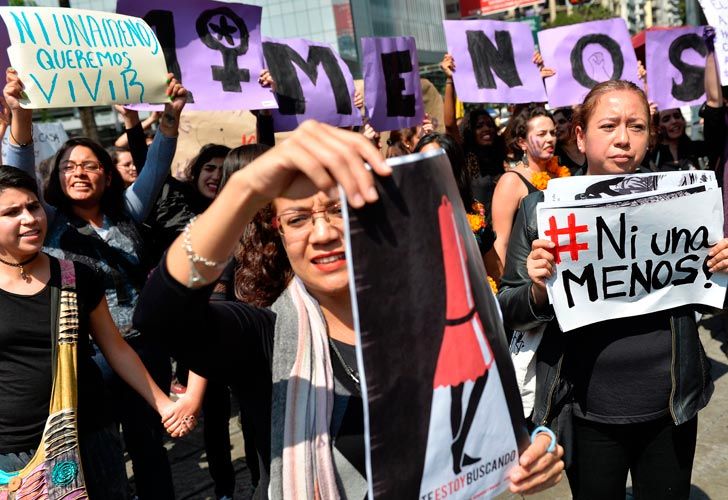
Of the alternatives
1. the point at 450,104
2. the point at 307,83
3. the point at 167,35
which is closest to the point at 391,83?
the point at 450,104

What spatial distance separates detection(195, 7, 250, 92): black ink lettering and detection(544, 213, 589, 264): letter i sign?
2762 millimetres

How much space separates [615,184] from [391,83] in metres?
3.42

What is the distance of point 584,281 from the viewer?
2018 mm

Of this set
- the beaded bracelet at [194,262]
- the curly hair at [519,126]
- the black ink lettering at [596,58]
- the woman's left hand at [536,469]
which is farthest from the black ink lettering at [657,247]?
the black ink lettering at [596,58]

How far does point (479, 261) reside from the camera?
133 cm

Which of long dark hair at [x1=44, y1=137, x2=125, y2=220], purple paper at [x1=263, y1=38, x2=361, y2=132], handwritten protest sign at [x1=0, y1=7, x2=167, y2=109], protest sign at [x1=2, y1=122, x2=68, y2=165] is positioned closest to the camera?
handwritten protest sign at [x1=0, y1=7, x2=167, y2=109]

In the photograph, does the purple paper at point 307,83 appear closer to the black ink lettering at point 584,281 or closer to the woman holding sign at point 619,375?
the woman holding sign at point 619,375

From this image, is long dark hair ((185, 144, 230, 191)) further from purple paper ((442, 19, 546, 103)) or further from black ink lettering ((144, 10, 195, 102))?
purple paper ((442, 19, 546, 103))

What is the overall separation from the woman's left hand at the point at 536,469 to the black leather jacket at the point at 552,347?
0.64 m

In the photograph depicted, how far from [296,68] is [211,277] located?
386cm

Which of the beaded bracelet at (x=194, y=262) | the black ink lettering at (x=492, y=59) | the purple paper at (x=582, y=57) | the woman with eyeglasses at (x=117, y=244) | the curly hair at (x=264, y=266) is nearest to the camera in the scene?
the beaded bracelet at (x=194, y=262)

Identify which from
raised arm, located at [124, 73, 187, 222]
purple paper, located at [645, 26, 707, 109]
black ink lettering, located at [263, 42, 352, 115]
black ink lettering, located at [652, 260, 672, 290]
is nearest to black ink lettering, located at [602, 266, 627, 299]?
black ink lettering, located at [652, 260, 672, 290]

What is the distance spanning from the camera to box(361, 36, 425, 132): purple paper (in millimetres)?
5207

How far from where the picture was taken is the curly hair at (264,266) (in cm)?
183
